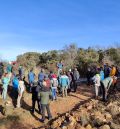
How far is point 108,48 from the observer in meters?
52.7

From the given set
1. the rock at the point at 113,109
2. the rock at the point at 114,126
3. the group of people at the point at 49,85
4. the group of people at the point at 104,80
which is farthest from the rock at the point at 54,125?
the group of people at the point at 104,80

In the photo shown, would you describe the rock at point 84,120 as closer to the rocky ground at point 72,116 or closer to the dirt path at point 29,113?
the rocky ground at point 72,116

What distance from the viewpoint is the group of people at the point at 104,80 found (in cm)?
2164

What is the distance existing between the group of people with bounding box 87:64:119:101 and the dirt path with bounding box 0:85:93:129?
1243 mm

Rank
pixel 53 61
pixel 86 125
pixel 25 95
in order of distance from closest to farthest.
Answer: pixel 86 125 < pixel 25 95 < pixel 53 61

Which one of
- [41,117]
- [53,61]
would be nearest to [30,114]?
[41,117]

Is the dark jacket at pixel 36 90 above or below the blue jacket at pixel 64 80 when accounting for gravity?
below

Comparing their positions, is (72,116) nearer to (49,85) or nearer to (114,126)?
(49,85)

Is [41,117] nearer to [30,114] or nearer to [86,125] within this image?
[30,114]

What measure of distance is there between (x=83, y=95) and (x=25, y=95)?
13.6 ft

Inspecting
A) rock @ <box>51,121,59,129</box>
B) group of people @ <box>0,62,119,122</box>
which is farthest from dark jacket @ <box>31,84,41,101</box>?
rock @ <box>51,121,59,129</box>

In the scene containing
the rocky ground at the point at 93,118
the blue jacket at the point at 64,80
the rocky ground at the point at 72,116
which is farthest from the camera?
the blue jacket at the point at 64,80

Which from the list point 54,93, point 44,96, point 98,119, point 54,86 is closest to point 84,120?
point 98,119

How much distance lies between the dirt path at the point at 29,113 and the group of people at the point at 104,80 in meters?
1.24
